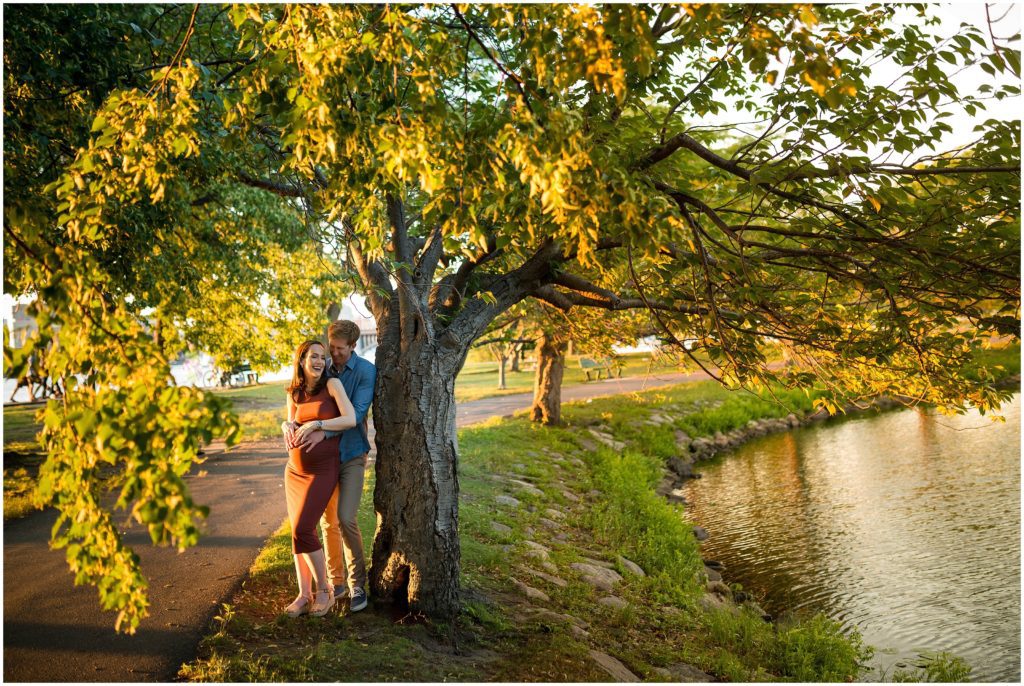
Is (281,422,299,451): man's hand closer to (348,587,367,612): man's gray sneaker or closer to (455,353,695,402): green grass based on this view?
(348,587,367,612): man's gray sneaker

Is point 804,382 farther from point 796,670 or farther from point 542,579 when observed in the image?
point 542,579

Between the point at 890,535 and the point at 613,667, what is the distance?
8332mm

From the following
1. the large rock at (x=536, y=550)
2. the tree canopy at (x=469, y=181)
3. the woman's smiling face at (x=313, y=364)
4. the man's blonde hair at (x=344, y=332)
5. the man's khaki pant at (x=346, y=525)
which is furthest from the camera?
the large rock at (x=536, y=550)

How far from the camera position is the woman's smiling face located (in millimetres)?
6086

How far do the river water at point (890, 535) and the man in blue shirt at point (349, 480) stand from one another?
462 cm

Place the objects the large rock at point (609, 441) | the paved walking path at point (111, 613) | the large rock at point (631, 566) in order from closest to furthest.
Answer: the paved walking path at point (111, 613) < the large rock at point (631, 566) < the large rock at point (609, 441)

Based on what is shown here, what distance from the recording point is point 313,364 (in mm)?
6117

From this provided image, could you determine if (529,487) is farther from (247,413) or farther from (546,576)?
(247,413)

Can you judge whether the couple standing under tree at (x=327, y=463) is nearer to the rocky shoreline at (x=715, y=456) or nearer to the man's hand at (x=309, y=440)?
the man's hand at (x=309, y=440)

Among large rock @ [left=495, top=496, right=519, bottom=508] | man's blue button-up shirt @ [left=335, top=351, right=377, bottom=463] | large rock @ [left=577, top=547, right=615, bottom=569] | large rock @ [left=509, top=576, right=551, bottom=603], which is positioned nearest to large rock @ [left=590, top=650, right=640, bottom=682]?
large rock @ [left=509, top=576, right=551, bottom=603]

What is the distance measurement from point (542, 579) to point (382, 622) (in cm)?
276

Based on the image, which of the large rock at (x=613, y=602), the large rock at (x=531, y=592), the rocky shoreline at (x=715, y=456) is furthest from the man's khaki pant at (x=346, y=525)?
the rocky shoreline at (x=715, y=456)

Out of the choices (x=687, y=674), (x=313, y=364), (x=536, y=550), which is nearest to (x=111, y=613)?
(x=313, y=364)

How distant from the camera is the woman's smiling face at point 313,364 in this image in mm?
6086
